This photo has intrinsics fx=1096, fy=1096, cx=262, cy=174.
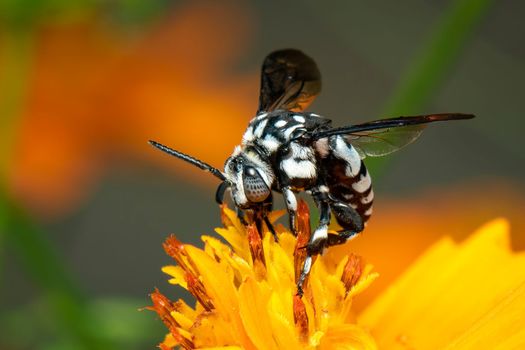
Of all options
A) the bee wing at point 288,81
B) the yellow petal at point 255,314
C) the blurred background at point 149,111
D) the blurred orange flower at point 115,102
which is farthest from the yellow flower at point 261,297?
the blurred orange flower at point 115,102

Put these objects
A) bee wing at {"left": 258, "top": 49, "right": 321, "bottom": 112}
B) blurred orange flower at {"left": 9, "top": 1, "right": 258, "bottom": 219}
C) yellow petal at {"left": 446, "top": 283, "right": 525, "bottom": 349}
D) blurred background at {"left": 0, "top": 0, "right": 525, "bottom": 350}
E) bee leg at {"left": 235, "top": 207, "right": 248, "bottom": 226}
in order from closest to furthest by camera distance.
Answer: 1. yellow petal at {"left": 446, "top": 283, "right": 525, "bottom": 349}
2. bee leg at {"left": 235, "top": 207, "right": 248, "bottom": 226}
3. bee wing at {"left": 258, "top": 49, "right": 321, "bottom": 112}
4. blurred background at {"left": 0, "top": 0, "right": 525, "bottom": 350}
5. blurred orange flower at {"left": 9, "top": 1, "right": 258, "bottom": 219}

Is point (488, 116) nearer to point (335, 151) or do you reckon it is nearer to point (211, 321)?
point (335, 151)

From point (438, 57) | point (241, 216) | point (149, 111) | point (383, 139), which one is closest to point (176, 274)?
point (241, 216)

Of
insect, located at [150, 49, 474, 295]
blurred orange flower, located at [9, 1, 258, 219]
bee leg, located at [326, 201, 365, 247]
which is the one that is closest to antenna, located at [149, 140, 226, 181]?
insect, located at [150, 49, 474, 295]

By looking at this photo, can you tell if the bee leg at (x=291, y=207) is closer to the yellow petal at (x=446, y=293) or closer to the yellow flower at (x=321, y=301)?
the yellow flower at (x=321, y=301)

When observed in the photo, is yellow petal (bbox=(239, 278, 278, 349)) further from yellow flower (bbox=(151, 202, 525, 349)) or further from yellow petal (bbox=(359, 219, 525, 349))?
yellow petal (bbox=(359, 219, 525, 349))

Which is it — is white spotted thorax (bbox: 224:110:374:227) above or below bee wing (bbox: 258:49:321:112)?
below

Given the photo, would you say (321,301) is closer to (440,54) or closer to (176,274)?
(176,274)
